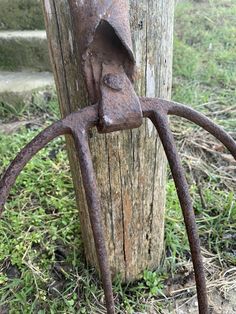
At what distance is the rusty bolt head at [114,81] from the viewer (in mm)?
785

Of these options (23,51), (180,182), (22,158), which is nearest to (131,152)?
(180,182)

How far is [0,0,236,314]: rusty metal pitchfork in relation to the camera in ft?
2.52

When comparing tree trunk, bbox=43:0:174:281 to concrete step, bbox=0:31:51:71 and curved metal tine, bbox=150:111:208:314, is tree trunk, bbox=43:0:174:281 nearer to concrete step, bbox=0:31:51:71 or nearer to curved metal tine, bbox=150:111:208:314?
Result: curved metal tine, bbox=150:111:208:314

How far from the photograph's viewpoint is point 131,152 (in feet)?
3.63

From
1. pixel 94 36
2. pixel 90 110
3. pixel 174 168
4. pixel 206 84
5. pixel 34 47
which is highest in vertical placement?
pixel 94 36

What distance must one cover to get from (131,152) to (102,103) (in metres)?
0.35

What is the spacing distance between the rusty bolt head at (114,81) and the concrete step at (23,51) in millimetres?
1862

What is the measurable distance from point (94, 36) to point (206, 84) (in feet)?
5.90

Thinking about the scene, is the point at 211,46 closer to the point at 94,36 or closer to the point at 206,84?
the point at 206,84

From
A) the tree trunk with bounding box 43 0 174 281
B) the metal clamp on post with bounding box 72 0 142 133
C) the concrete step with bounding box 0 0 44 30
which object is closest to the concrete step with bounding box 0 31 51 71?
the concrete step with bounding box 0 0 44 30

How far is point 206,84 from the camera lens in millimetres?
2484

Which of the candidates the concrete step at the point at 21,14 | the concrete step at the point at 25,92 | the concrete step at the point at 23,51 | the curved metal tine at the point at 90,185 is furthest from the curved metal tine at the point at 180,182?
the concrete step at the point at 21,14

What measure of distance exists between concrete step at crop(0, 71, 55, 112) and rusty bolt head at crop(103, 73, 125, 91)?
166cm

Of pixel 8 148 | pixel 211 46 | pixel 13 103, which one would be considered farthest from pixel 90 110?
pixel 211 46
